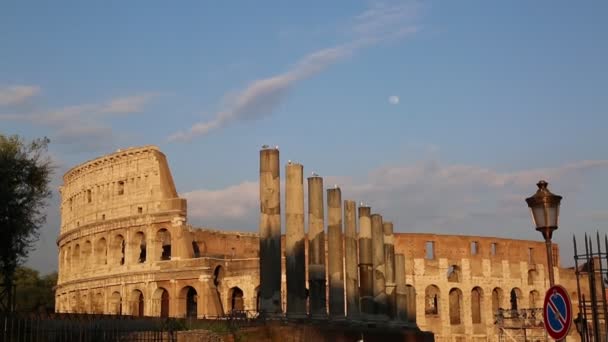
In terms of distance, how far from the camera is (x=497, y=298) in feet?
152

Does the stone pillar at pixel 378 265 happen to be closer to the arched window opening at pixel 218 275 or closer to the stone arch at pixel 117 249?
the arched window opening at pixel 218 275

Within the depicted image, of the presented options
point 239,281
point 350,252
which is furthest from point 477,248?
point 350,252

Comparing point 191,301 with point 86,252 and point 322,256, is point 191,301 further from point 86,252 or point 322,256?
point 322,256

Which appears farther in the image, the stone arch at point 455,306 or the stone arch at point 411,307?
the stone arch at point 455,306

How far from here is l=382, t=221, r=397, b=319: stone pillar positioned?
3043 centimetres

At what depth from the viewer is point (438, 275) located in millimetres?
44062

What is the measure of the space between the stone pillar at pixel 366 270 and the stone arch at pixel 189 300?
14.7 metres

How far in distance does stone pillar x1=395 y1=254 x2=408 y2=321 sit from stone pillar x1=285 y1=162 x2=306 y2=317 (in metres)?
8.93

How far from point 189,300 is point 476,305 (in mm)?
16340

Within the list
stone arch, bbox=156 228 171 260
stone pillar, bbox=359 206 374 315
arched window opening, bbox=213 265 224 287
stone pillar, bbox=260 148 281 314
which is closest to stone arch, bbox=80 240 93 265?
stone arch, bbox=156 228 171 260

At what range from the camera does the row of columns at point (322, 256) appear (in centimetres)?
2255

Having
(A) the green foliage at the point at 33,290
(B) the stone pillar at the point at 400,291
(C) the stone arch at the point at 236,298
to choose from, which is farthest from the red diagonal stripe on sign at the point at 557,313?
(A) the green foliage at the point at 33,290

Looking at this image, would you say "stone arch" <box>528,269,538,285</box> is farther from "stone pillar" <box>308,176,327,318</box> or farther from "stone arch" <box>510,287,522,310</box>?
"stone pillar" <box>308,176,327,318</box>

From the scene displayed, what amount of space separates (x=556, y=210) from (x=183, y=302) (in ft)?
109
